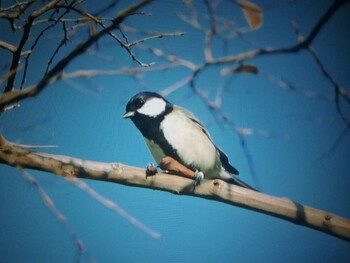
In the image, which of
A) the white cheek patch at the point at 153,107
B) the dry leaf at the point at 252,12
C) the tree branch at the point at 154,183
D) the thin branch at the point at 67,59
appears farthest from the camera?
the white cheek patch at the point at 153,107

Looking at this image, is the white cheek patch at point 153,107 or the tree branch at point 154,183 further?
the white cheek patch at point 153,107

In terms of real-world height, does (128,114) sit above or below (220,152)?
above

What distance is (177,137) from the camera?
5.05 feet

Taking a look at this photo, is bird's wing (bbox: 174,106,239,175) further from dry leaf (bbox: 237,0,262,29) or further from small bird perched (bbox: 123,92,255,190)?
dry leaf (bbox: 237,0,262,29)

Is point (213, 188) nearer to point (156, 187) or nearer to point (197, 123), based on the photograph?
point (156, 187)

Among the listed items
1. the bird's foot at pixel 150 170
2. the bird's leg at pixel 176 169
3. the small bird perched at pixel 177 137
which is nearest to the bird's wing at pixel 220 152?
the small bird perched at pixel 177 137

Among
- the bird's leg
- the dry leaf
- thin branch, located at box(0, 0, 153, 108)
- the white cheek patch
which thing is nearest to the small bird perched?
the white cheek patch

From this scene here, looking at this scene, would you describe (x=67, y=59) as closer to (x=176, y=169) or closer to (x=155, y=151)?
(x=176, y=169)

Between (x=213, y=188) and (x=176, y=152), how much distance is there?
42 centimetres

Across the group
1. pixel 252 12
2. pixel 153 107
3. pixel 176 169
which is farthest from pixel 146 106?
pixel 252 12

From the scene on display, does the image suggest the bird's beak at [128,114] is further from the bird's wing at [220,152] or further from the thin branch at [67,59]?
the thin branch at [67,59]

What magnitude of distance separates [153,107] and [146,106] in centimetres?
3

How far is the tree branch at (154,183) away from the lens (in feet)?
3.43

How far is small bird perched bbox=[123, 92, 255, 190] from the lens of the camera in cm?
154
